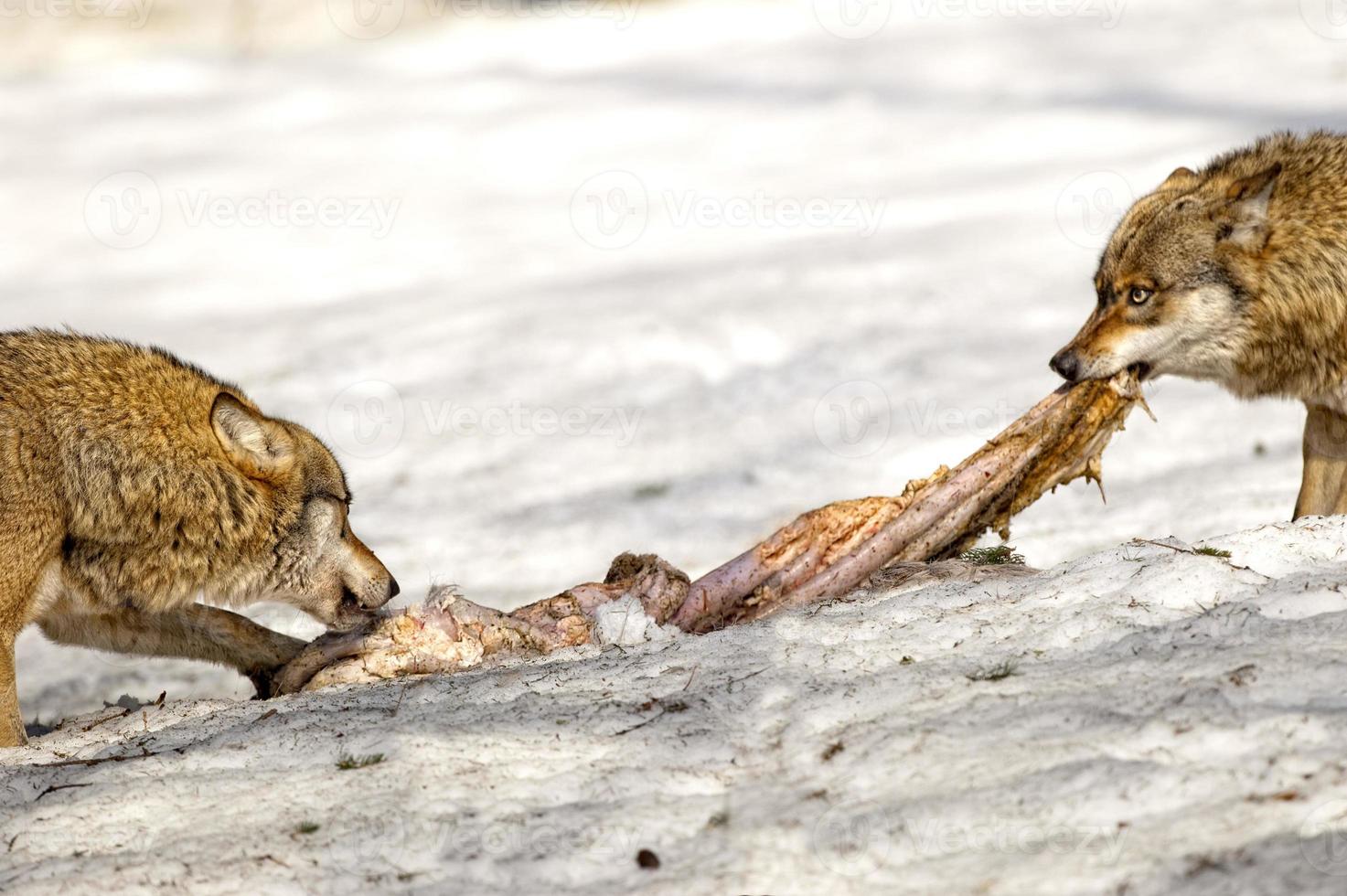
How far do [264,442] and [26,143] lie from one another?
1621cm

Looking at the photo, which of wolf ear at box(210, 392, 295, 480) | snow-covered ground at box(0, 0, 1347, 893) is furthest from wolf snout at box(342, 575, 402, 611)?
snow-covered ground at box(0, 0, 1347, 893)

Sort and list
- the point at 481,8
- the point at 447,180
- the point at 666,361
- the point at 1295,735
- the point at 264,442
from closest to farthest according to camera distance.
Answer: the point at 1295,735
the point at 264,442
the point at 666,361
the point at 447,180
the point at 481,8

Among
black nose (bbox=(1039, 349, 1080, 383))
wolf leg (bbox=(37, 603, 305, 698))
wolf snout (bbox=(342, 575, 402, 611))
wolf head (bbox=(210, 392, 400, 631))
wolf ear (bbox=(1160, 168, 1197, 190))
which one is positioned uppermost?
wolf ear (bbox=(1160, 168, 1197, 190))

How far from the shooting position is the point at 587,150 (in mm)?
18031

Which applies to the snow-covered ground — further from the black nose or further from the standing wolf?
the standing wolf

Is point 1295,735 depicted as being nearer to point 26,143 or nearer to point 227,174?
point 227,174

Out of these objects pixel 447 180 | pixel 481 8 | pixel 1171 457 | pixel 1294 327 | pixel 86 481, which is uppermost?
pixel 481 8

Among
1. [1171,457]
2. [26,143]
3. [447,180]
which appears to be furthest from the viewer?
[26,143]

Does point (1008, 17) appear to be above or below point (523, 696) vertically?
above

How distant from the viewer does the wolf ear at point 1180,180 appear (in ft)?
21.0

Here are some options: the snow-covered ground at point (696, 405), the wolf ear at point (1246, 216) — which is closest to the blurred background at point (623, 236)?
the snow-covered ground at point (696, 405)

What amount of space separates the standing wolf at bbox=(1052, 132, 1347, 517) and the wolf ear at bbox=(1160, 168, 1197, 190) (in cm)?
21

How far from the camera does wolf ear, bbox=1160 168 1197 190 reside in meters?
6.40

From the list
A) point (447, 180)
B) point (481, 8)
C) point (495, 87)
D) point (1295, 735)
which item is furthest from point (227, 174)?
point (1295, 735)
